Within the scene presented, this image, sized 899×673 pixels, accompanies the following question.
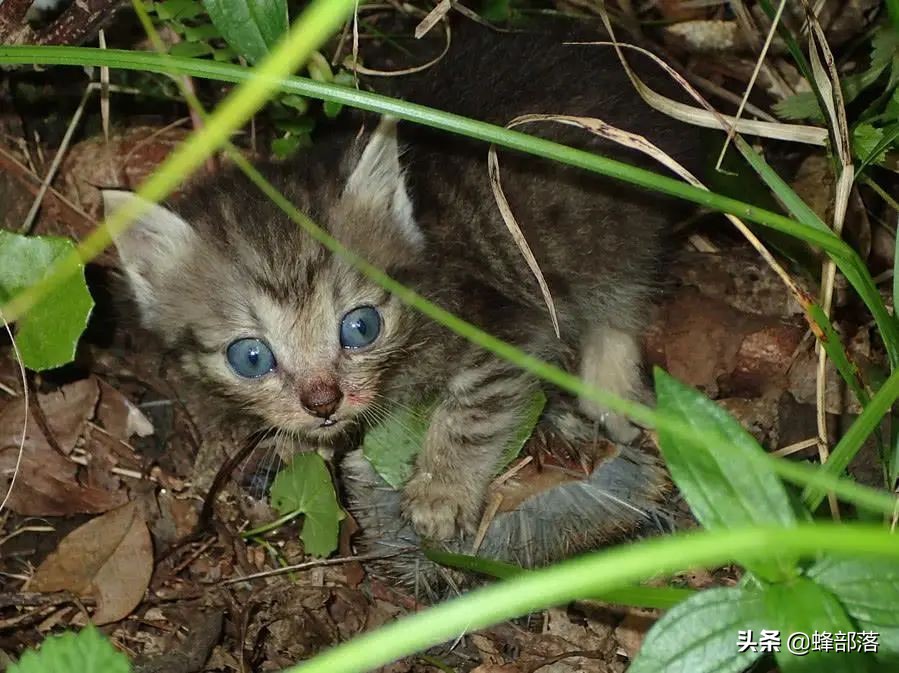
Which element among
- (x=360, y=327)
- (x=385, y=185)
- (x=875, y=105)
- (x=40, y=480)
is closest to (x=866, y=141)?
(x=875, y=105)

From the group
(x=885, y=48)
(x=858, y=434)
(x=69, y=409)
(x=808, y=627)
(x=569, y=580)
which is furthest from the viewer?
(x=69, y=409)

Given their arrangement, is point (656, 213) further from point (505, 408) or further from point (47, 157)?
point (47, 157)

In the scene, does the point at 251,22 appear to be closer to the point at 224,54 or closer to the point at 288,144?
the point at 224,54

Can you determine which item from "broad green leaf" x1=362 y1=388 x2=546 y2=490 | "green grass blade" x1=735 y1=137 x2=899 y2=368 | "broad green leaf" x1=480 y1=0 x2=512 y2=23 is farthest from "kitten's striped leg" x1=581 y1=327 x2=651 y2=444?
"broad green leaf" x1=480 y1=0 x2=512 y2=23

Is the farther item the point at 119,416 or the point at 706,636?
the point at 119,416

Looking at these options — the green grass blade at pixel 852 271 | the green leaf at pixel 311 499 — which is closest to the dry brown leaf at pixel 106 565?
the green leaf at pixel 311 499

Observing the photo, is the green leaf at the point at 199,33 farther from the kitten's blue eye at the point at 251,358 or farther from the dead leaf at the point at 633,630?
the dead leaf at the point at 633,630
